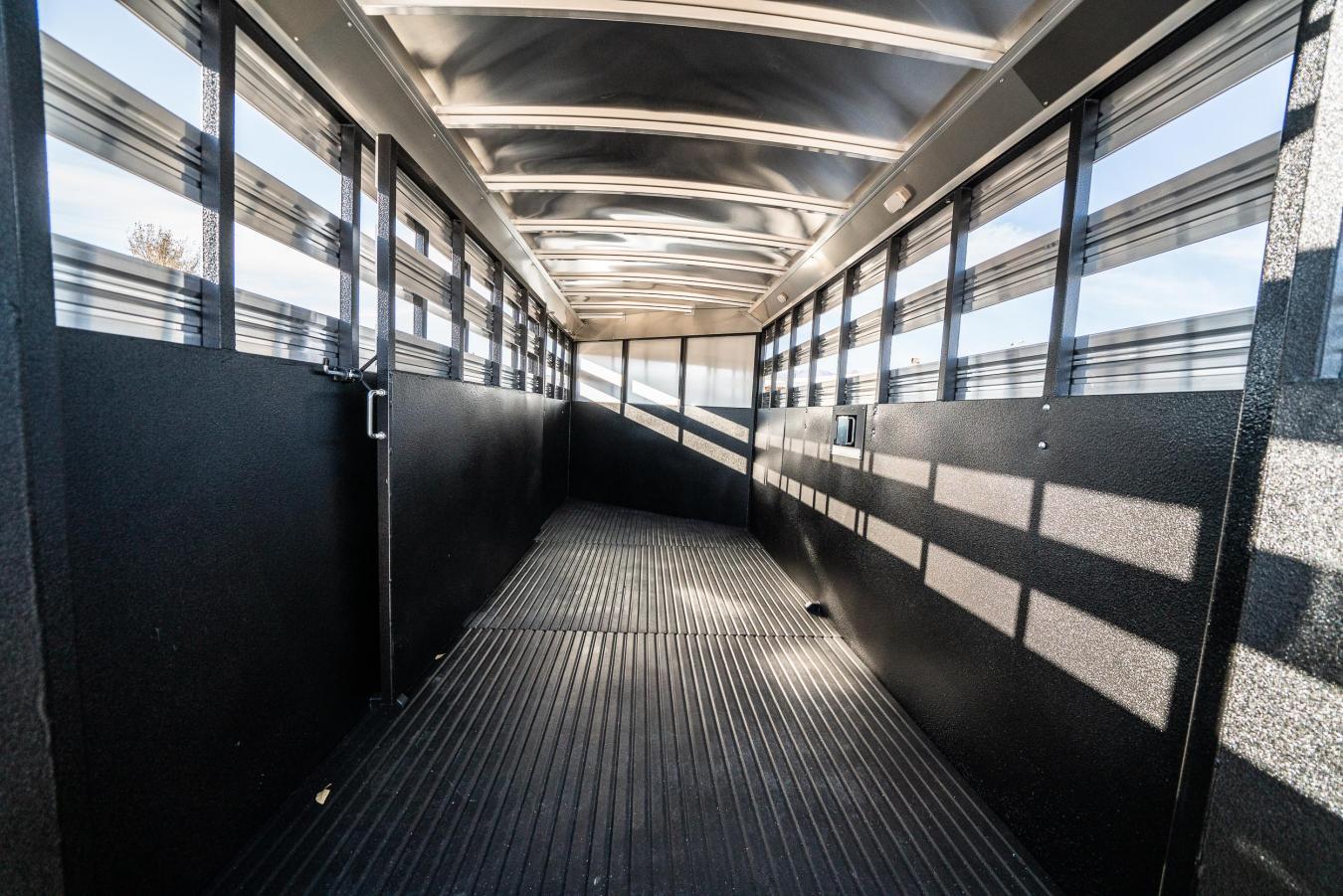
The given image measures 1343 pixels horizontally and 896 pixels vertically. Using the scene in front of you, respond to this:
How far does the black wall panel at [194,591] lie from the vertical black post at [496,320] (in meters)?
2.07

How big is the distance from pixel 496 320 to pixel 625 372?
3.63 metres

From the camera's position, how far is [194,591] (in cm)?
137

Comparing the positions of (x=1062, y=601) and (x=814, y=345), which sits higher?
(x=814, y=345)

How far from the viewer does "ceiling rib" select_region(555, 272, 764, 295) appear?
4.88 metres

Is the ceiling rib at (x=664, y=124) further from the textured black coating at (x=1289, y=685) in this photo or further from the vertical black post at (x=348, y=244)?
the textured black coating at (x=1289, y=685)

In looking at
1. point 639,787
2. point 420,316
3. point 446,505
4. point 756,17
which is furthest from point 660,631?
point 756,17

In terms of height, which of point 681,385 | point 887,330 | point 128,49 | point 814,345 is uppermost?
point 128,49

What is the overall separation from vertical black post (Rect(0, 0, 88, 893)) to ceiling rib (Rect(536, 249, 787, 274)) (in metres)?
3.50

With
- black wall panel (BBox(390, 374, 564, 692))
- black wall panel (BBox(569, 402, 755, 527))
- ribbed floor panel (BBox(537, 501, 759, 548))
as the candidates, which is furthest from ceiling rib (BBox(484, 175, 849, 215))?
ribbed floor panel (BBox(537, 501, 759, 548))

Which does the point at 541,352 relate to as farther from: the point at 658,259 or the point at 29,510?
the point at 29,510

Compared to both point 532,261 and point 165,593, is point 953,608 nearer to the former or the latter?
point 165,593

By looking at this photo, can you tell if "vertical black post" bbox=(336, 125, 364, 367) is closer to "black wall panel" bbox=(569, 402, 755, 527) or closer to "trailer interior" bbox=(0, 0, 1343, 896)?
"trailer interior" bbox=(0, 0, 1343, 896)

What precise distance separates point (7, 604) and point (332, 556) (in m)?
1.17

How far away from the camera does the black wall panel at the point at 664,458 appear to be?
6.64 metres
